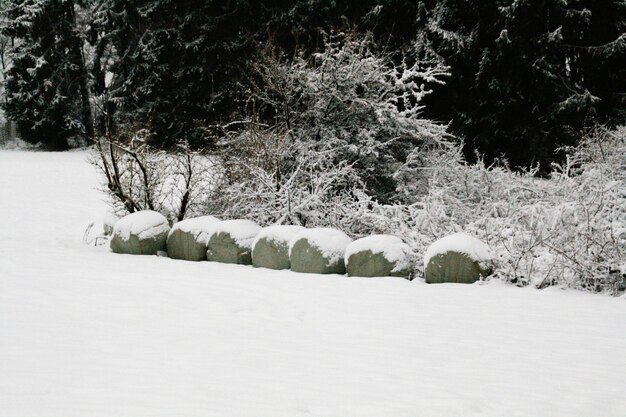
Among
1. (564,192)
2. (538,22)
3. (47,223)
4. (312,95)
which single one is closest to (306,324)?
(564,192)

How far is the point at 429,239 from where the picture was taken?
6605 mm

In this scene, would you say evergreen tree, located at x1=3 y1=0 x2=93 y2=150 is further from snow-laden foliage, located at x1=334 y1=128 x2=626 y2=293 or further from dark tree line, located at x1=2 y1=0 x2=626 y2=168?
snow-laden foliage, located at x1=334 y1=128 x2=626 y2=293

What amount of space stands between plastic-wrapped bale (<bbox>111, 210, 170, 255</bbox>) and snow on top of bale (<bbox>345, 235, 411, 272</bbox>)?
3062mm

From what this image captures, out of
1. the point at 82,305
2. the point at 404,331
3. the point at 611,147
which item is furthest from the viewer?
the point at 611,147

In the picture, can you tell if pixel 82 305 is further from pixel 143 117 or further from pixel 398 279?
pixel 143 117

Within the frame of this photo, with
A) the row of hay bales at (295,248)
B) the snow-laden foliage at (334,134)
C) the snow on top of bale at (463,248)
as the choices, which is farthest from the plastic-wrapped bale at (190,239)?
the snow on top of bale at (463,248)

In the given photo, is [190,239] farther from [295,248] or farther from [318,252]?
[318,252]

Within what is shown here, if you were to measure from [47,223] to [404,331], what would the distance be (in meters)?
9.78

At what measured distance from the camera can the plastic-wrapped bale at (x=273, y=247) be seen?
6.92m

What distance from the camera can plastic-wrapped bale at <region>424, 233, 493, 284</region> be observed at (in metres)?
5.74

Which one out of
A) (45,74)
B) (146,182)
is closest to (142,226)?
(146,182)

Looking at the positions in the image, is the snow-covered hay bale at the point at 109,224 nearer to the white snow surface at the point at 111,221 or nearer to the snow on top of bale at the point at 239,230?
the white snow surface at the point at 111,221

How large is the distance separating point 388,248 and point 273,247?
1.52 metres

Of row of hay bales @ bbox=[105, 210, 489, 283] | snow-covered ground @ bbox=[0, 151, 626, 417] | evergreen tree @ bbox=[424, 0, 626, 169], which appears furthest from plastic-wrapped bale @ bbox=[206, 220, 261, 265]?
evergreen tree @ bbox=[424, 0, 626, 169]
